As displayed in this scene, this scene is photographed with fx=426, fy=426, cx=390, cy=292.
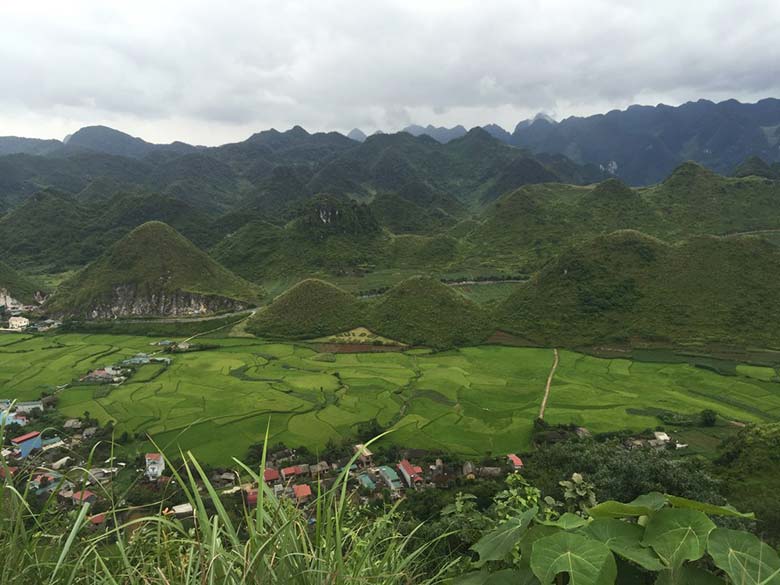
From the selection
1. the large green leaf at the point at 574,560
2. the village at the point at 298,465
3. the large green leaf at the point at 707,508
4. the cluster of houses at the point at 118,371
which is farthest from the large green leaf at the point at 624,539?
the cluster of houses at the point at 118,371

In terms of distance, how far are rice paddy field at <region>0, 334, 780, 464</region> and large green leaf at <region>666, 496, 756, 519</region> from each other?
2917cm

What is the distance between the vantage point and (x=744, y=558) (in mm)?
1958

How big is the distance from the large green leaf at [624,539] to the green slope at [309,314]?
64577 mm

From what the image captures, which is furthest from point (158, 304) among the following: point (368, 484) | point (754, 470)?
point (754, 470)

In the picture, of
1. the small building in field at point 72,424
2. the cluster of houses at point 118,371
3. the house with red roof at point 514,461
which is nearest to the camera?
the house with red roof at point 514,461

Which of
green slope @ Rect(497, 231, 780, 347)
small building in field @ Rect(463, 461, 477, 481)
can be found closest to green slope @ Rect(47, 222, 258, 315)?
green slope @ Rect(497, 231, 780, 347)

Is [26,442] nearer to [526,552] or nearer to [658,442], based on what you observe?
[526,552]

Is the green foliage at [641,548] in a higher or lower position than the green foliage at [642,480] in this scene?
higher

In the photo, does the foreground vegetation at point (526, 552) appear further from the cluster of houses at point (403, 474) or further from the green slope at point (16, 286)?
the green slope at point (16, 286)

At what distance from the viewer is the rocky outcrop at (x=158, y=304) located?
79500 millimetres

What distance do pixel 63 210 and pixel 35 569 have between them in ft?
561

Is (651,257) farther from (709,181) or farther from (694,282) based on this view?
(709,181)

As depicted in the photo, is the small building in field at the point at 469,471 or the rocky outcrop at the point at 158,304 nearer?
the small building in field at the point at 469,471

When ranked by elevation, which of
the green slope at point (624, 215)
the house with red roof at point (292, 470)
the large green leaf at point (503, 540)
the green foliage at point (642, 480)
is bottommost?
the house with red roof at point (292, 470)
